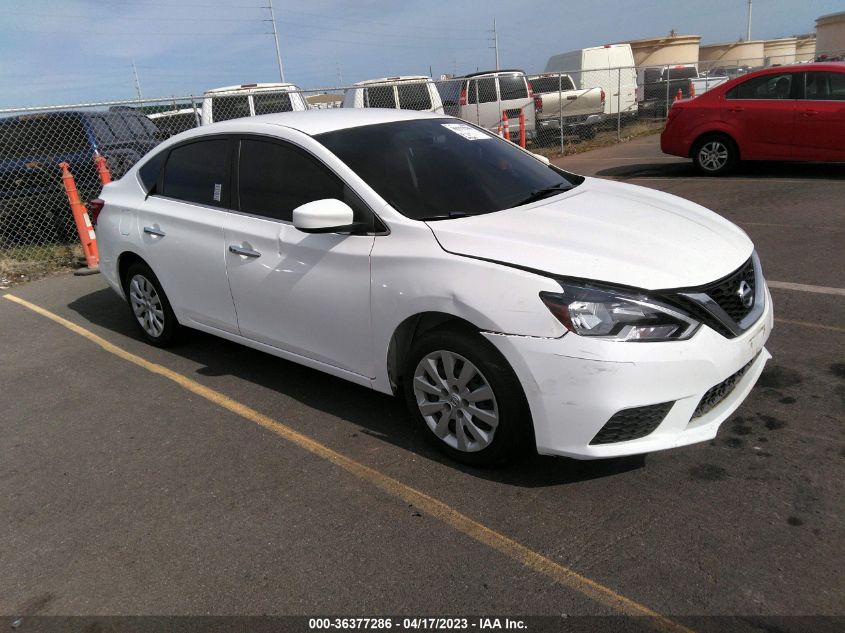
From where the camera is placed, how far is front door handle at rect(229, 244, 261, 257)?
402 centimetres

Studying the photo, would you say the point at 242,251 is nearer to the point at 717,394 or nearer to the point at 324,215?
the point at 324,215

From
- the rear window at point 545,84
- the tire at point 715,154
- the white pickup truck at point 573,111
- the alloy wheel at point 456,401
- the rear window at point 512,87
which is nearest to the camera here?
the alloy wheel at point 456,401

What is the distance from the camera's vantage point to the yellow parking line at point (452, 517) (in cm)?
242

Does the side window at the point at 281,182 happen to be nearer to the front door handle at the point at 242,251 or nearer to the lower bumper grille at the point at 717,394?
the front door handle at the point at 242,251

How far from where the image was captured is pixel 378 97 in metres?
14.3

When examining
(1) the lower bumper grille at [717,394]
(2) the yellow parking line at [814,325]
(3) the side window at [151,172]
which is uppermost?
(3) the side window at [151,172]

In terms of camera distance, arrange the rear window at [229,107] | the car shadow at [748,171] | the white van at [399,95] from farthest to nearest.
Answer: the white van at [399,95]
the rear window at [229,107]
the car shadow at [748,171]

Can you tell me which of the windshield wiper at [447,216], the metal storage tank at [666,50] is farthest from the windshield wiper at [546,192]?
the metal storage tank at [666,50]

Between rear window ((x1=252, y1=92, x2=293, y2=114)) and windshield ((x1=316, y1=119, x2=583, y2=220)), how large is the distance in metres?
8.26

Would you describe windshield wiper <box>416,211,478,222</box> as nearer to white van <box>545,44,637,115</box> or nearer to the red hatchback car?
the red hatchback car

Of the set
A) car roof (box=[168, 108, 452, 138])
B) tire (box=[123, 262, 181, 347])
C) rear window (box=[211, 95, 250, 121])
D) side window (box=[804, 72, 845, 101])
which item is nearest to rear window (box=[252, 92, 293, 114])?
rear window (box=[211, 95, 250, 121])

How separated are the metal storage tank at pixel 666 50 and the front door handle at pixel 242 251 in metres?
32.5

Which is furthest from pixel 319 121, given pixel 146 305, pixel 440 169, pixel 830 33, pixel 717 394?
pixel 830 33

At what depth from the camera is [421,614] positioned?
2.45 meters
